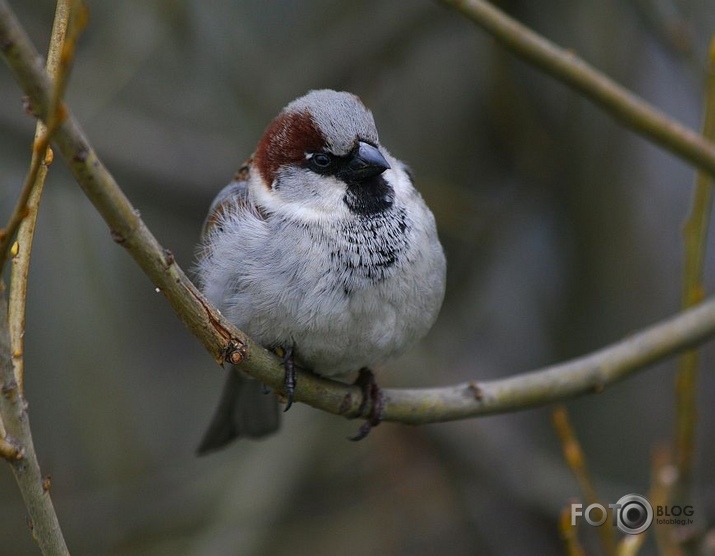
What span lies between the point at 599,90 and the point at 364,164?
0.75 m

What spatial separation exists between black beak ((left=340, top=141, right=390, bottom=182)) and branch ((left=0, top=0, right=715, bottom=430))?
22.9 inches

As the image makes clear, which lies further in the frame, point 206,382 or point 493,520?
point 206,382

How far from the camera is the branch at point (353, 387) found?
152 centimetres

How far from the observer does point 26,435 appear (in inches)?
60.8

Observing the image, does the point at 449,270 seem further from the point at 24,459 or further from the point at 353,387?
the point at 24,459

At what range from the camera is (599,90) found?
2.59m

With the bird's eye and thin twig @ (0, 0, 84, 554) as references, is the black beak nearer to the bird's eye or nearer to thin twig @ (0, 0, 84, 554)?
the bird's eye

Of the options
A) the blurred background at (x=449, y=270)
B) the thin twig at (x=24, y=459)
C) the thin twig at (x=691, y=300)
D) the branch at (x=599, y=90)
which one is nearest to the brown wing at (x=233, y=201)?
the branch at (x=599, y=90)

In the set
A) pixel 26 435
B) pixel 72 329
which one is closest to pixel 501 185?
pixel 72 329

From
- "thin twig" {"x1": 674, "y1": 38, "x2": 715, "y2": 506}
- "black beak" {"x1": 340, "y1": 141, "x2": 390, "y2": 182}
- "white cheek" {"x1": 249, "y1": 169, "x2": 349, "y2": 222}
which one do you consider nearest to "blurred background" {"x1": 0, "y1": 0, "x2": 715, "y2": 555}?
"thin twig" {"x1": 674, "y1": 38, "x2": 715, "y2": 506}

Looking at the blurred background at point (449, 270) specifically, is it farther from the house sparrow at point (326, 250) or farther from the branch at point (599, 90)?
the house sparrow at point (326, 250)

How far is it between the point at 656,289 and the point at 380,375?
1.41m

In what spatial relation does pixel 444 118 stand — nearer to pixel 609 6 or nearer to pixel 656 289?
pixel 609 6

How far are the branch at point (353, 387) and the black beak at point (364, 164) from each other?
581 millimetres
